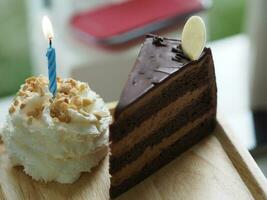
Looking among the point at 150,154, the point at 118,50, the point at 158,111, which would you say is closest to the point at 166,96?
the point at 158,111

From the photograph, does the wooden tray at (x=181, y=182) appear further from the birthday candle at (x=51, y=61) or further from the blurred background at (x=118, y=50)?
the blurred background at (x=118, y=50)

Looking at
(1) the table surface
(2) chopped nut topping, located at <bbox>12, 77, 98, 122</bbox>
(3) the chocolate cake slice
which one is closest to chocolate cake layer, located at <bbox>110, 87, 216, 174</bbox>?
(3) the chocolate cake slice

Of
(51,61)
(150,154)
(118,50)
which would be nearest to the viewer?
(51,61)

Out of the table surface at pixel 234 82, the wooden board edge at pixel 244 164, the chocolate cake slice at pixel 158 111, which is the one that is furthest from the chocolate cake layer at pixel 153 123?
the table surface at pixel 234 82

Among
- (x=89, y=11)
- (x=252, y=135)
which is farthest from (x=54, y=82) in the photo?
(x=252, y=135)

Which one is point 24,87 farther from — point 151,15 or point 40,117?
point 151,15

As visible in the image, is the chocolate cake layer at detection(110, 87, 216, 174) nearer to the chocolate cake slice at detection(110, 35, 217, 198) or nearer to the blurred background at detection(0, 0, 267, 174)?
the chocolate cake slice at detection(110, 35, 217, 198)

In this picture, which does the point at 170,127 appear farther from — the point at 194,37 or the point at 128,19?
the point at 128,19
